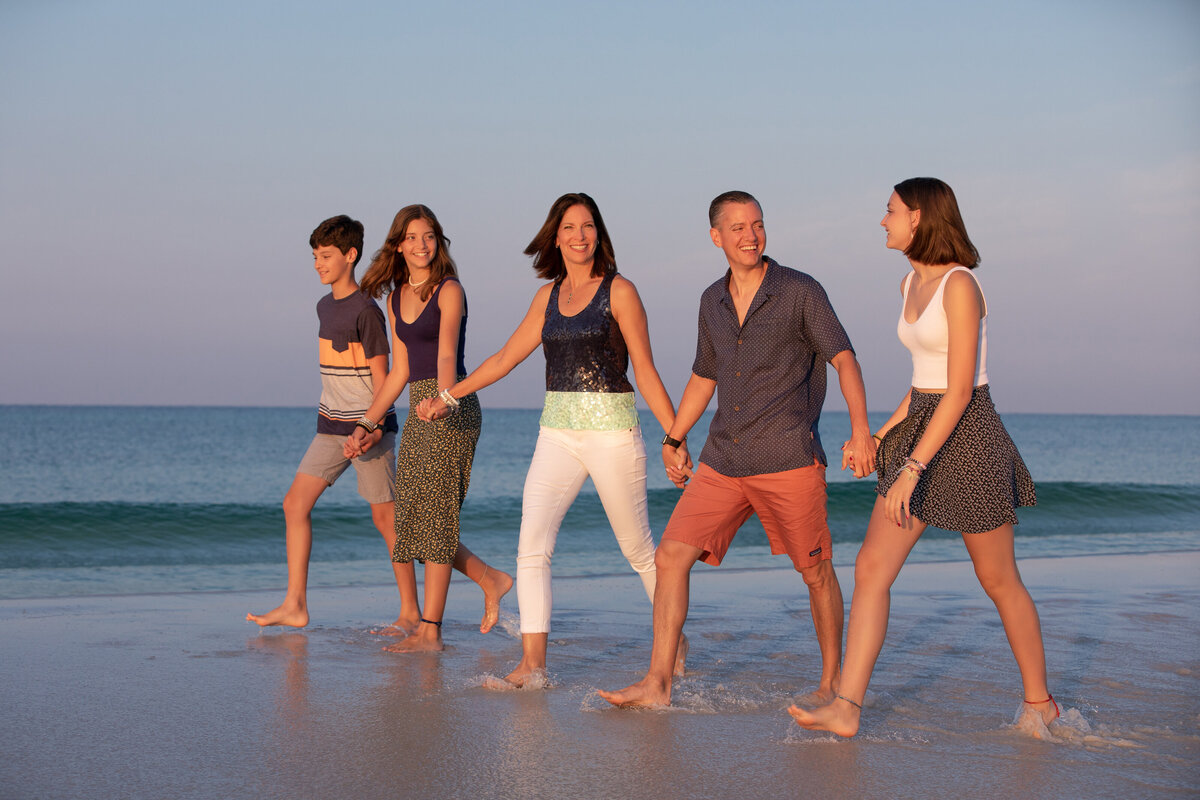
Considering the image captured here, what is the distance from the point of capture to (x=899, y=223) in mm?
3865

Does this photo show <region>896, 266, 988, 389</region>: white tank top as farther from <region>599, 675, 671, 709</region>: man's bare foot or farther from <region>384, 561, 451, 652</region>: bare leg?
<region>384, 561, 451, 652</region>: bare leg

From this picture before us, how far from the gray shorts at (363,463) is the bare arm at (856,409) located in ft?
9.32

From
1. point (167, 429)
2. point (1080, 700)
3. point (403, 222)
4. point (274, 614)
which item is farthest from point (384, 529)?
point (167, 429)

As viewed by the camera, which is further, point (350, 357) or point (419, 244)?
point (350, 357)

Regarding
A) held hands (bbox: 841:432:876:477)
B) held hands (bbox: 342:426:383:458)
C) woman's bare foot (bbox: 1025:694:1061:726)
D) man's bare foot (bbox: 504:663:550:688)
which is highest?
held hands (bbox: 841:432:876:477)

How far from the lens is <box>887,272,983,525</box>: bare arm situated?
11.9 feet

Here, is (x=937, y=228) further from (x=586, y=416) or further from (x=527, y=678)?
(x=527, y=678)

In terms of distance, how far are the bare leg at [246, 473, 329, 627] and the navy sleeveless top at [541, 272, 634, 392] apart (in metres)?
1.96

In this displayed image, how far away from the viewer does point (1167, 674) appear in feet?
16.7

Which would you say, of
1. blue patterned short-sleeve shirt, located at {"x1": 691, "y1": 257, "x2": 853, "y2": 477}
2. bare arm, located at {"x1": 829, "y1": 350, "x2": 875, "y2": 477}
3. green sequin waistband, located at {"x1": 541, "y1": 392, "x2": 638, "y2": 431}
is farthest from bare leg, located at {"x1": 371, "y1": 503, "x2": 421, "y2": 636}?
bare arm, located at {"x1": 829, "y1": 350, "x2": 875, "y2": 477}

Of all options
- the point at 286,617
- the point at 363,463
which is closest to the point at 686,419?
the point at 363,463

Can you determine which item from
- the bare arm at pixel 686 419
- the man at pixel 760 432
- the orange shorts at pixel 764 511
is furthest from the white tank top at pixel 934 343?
the bare arm at pixel 686 419

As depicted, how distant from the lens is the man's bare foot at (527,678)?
4.72 metres

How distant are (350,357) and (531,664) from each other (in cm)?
230
